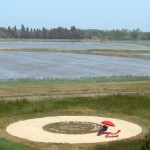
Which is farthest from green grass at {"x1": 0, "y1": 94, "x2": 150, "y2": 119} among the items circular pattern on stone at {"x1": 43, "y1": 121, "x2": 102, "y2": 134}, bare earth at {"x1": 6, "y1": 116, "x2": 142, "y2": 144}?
Result: circular pattern on stone at {"x1": 43, "y1": 121, "x2": 102, "y2": 134}

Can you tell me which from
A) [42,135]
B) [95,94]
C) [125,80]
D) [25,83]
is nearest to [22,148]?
[42,135]

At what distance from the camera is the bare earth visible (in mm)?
17830

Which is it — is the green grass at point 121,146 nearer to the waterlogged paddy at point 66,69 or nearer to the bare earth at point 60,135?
the bare earth at point 60,135

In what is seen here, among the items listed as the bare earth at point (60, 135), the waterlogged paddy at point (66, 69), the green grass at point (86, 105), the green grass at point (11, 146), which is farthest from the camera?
the waterlogged paddy at point (66, 69)

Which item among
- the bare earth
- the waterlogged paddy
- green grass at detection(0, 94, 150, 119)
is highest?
green grass at detection(0, 94, 150, 119)

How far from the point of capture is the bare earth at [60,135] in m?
17.8

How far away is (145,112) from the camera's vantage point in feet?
78.1

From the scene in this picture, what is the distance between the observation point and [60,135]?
60.6 feet

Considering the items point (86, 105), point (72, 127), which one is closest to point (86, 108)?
point (86, 105)

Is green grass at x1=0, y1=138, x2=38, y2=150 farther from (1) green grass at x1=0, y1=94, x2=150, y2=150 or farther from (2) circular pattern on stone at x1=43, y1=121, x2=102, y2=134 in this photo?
(1) green grass at x1=0, y1=94, x2=150, y2=150

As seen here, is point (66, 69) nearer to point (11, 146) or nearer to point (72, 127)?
point (72, 127)

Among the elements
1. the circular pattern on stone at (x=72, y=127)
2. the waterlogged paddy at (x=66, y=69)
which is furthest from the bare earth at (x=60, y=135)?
the waterlogged paddy at (x=66, y=69)

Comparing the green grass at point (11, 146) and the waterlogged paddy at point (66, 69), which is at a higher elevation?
the green grass at point (11, 146)

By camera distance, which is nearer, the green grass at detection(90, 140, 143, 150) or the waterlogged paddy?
the green grass at detection(90, 140, 143, 150)
